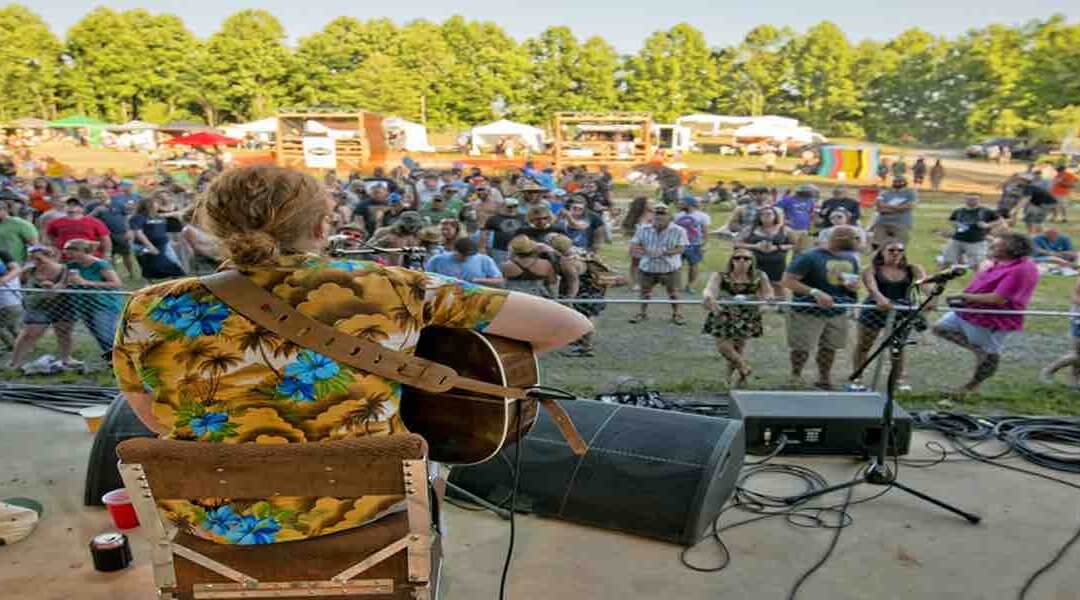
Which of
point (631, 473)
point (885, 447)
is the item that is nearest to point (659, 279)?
point (885, 447)

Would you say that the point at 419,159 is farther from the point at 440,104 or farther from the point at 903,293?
the point at 903,293

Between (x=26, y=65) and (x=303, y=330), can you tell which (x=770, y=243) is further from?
(x=26, y=65)

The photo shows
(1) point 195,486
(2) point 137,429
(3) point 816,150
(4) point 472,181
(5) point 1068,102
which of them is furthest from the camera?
(5) point 1068,102

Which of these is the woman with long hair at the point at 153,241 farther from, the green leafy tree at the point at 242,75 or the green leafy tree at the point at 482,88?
the green leafy tree at the point at 242,75

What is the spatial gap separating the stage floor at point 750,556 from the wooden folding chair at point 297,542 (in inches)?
56.3

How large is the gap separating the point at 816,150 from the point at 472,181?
25.6 meters

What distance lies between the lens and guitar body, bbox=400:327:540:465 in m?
1.97

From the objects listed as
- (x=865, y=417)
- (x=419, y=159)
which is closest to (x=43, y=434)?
(x=865, y=417)

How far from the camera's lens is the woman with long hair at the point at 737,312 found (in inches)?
244

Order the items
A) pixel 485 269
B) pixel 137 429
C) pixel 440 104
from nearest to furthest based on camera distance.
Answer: pixel 137 429 → pixel 485 269 → pixel 440 104

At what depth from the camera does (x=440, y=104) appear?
180ft

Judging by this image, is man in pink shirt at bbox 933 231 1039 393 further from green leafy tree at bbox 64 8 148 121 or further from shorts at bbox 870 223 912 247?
green leafy tree at bbox 64 8 148 121

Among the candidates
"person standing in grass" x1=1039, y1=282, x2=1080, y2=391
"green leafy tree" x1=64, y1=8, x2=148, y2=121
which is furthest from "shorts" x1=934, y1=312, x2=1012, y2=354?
"green leafy tree" x1=64, y1=8, x2=148, y2=121

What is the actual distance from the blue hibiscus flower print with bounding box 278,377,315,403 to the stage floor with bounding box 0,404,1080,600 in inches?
73.8
